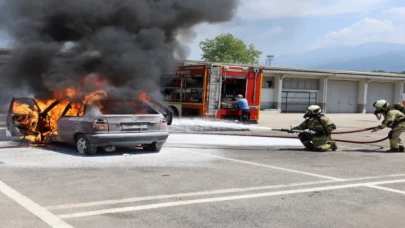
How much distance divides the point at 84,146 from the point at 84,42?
3.10 metres

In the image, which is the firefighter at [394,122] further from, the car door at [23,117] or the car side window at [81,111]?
the car door at [23,117]

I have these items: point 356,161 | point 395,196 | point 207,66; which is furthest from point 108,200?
point 207,66

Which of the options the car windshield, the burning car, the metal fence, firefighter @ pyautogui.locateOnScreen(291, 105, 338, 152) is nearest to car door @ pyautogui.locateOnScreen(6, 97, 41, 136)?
the burning car

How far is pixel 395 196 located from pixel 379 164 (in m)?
3.33

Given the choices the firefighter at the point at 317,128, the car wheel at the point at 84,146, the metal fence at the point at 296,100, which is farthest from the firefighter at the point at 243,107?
the metal fence at the point at 296,100

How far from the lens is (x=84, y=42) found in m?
11.6

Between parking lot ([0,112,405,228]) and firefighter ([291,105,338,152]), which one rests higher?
firefighter ([291,105,338,152])

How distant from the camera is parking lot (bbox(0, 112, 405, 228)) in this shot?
5383mm

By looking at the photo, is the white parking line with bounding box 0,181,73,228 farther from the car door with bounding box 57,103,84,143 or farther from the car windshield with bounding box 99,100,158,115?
the car windshield with bounding box 99,100,158,115

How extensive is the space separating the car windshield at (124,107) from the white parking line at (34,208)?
11.3 feet

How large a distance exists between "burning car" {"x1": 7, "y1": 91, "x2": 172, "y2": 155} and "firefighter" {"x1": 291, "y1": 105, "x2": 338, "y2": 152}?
3.73 metres

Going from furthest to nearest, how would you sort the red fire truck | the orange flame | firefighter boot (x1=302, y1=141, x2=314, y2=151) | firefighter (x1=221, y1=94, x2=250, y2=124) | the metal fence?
the metal fence
firefighter (x1=221, y1=94, x2=250, y2=124)
the red fire truck
firefighter boot (x1=302, y1=141, x2=314, y2=151)
the orange flame

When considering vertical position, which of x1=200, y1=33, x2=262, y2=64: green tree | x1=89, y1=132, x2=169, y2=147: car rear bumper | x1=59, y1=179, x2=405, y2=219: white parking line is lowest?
x1=59, y1=179, x2=405, y2=219: white parking line

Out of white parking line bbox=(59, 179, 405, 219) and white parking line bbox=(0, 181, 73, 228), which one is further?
white parking line bbox=(59, 179, 405, 219)
